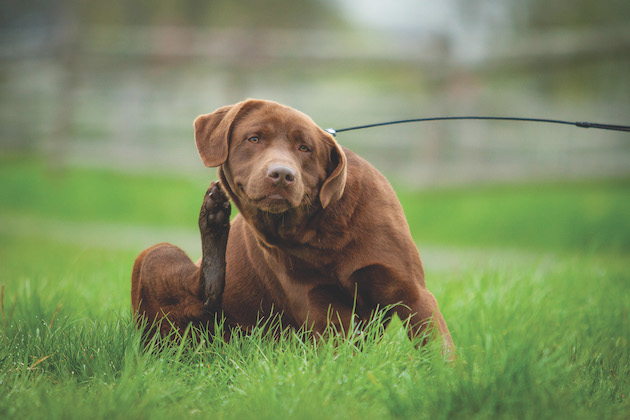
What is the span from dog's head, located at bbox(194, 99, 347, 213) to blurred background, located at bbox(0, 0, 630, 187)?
6.12 meters

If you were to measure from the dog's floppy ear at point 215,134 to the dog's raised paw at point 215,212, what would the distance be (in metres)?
0.29

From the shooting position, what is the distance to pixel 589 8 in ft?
35.3

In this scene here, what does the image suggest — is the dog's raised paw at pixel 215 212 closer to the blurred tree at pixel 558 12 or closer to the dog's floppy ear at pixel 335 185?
the dog's floppy ear at pixel 335 185

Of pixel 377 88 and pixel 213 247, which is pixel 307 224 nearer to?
pixel 213 247

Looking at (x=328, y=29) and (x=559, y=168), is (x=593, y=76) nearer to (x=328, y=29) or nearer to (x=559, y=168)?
(x=559, y=168)

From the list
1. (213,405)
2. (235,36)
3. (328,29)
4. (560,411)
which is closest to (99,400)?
(213,405)

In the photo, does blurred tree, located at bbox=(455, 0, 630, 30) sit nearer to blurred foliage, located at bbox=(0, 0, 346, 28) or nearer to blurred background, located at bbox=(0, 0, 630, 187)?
blurred background, located at bbox=(0, 0, 630, 187)

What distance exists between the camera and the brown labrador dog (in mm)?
2137

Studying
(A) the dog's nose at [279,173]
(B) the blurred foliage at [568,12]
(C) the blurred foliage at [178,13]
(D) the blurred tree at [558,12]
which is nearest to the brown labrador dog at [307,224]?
(A) the dog's nose at [279,173]

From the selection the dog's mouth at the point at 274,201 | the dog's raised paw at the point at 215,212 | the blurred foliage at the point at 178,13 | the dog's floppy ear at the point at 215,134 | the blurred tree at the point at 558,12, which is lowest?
the dog's raised paw at the point at 215,212

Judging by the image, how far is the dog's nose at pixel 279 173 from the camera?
2.04 metres

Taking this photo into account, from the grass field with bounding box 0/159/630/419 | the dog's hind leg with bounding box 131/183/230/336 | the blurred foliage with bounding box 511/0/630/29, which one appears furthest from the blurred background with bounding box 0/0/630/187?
the dog's hind leg with bounding box 131/183/230/336

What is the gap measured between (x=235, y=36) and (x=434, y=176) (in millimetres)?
4334

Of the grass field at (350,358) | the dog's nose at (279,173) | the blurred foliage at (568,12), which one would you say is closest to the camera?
the grass field at (350,358)
